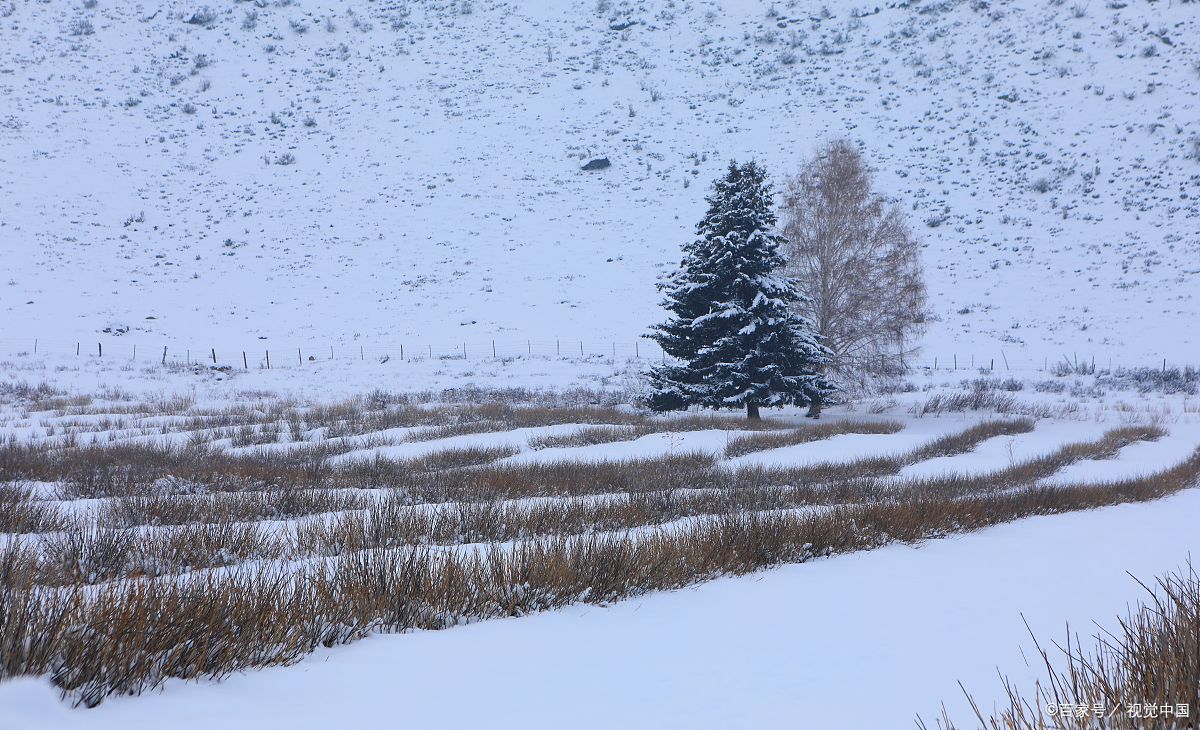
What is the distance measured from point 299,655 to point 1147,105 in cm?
6113

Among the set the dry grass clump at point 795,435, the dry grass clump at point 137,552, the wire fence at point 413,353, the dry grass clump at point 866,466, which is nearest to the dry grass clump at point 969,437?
the dry grass clump at point 866,466

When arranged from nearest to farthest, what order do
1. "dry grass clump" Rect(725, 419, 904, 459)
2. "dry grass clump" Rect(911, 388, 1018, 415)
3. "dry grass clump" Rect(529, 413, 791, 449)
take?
1. "dry grass clump" Rect(725, 419, 904, 459)
2. "dry grass clump" Rect(529, 413, 791, 449)
3. "dry grass clump" Rect(911, 388, 1018, 415)

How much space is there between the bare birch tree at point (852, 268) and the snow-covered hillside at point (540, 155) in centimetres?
1647

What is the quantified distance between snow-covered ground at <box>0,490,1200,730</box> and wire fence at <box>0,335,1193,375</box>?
24.3 m

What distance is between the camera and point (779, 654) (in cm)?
351

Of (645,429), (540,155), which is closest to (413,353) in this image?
(645,429)

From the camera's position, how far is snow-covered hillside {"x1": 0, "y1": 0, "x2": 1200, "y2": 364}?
35969mm

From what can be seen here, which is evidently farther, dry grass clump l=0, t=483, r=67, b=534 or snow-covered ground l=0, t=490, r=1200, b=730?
dry grass clump l=0, t=483, r=67, b=534

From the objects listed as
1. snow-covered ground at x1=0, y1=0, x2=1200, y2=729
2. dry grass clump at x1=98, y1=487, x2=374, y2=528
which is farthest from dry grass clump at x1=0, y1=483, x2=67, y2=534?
snow-covered ground at x1=0, y1=0, x2=1200, y2=729

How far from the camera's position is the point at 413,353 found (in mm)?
31141

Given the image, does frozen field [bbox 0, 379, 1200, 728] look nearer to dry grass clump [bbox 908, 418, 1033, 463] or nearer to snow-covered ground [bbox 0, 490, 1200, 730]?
snow-covered ground [bbox 0, 490, 1200, 730]

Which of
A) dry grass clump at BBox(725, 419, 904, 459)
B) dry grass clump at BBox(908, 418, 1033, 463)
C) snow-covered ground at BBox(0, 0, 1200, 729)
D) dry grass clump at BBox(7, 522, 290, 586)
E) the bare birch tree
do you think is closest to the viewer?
snow-covered ground at BBox(0, 0, 1200, 729)

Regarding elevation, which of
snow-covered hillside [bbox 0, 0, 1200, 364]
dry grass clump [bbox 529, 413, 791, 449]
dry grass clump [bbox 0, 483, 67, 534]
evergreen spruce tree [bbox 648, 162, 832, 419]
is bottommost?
dry grass clump [bbox 529, 413, 791, 449]

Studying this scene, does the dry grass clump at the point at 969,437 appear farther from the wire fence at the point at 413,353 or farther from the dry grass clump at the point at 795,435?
the wire fence at the point at 413,353
